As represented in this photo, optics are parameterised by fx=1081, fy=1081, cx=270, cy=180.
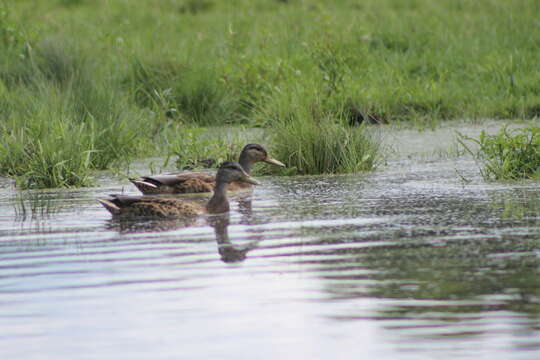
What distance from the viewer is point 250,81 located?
1354cm

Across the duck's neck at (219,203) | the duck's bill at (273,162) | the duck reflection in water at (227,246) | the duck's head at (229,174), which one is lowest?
the duck's bill at (273,162)

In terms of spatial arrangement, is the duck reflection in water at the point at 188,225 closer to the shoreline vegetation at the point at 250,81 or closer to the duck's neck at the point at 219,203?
the duck's neck at the point at 219,203

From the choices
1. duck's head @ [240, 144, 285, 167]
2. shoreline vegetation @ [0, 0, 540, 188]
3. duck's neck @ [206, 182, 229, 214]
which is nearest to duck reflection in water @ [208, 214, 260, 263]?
duck's neck @ [206, 182, 229, 214]

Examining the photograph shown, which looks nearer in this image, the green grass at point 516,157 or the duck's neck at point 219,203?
the duck's neck at point 219,203

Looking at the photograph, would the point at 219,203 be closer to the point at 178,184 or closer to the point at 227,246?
the point at 178,184

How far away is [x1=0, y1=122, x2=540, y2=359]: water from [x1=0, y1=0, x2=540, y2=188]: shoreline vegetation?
1.72 m

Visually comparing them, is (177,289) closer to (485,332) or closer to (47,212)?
(485,332)

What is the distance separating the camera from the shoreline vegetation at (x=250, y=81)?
9.99 m

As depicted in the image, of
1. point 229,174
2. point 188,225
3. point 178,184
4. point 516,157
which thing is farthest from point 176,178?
point 516,157

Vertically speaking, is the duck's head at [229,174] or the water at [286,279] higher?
the water at [286,279]

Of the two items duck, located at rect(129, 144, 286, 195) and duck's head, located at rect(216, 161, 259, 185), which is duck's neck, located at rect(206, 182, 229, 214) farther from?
duck, located at rect(129, 144, 286, 195)

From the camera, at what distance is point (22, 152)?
9.84 m

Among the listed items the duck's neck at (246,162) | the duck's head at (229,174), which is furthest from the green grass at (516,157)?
the duck's neck at (246,162)

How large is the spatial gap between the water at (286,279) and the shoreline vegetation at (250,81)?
1725 mm
